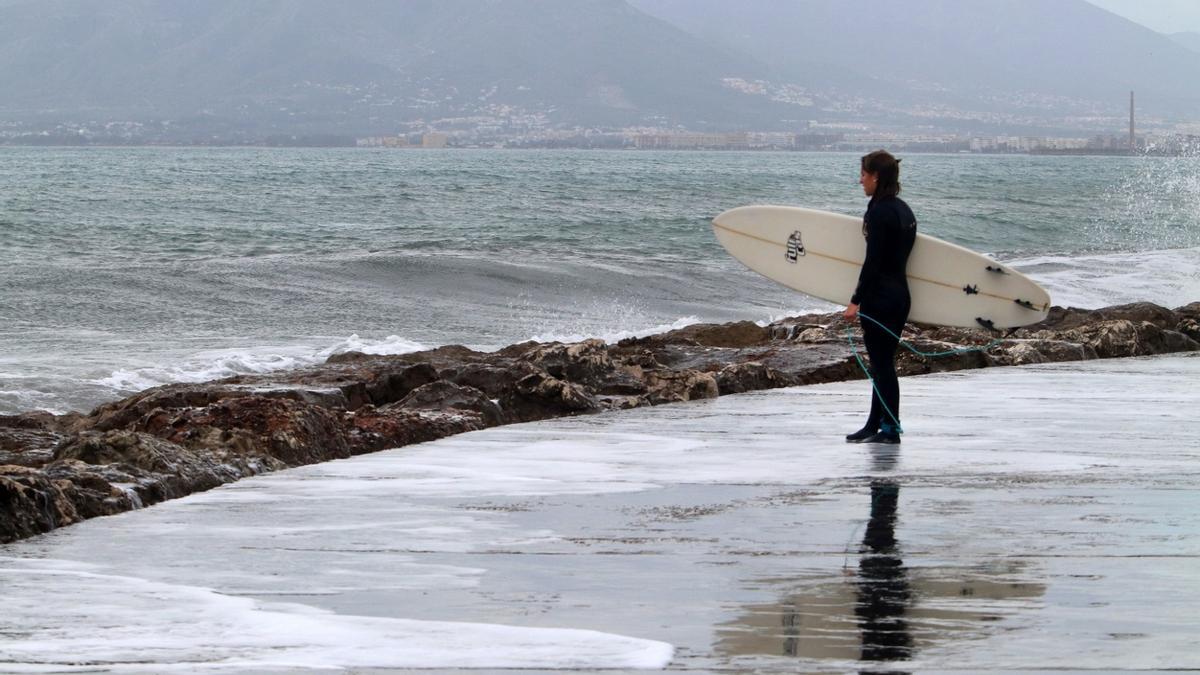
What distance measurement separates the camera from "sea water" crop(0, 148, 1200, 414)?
59.9ft

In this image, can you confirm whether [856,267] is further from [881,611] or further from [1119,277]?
[1119,277]

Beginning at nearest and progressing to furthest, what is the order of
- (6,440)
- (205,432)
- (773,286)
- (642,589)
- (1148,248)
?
(642,589)
(205,432)
(6,440)
(773,286)
(1148,248)

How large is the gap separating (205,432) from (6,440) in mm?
1671

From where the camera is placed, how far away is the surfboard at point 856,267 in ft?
31.2

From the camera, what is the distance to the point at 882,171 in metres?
7.92

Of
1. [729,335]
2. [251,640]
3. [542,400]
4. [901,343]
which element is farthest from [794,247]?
[251,640]

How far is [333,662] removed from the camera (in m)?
3.69

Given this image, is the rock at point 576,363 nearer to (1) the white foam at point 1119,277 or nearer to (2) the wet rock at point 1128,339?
(2) the wet rock at point 1128,339

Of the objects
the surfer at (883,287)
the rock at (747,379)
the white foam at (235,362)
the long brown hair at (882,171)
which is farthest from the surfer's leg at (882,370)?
the white foam at (235,362)

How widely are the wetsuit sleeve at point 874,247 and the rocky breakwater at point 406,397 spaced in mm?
2130

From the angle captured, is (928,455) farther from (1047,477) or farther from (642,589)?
(642,589)

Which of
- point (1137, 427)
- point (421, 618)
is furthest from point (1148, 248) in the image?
point (421, 618)

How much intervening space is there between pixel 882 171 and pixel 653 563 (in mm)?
3603

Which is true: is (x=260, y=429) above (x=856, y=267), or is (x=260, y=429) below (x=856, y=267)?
below
